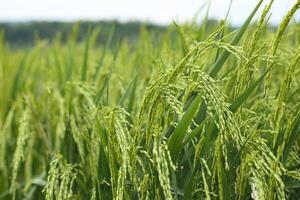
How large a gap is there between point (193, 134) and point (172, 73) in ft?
0.78

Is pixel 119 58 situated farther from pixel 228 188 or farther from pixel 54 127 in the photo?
pixel 228 188

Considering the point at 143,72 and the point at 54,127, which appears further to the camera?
the point at 143,72

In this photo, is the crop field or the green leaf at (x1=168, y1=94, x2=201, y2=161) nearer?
the crop field

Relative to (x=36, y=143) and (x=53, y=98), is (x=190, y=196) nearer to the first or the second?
(x=53, y=98)

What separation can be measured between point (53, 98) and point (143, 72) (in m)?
0.64

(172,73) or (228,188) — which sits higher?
(172,73)

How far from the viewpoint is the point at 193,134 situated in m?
1.47

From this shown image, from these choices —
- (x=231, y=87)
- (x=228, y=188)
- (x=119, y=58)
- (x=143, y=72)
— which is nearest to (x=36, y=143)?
(x=143, y=72)

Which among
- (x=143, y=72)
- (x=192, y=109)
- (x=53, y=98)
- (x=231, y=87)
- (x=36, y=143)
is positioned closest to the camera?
(x=192, y=109)

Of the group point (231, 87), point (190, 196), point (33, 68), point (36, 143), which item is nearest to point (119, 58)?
point (33, 68)

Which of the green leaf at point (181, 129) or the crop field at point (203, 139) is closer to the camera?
the crop field at point (203, 139)

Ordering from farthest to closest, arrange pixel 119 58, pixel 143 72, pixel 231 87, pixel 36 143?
pixel 119 58 → pixel 143 72 → pixel 36 143 → pixel 231 87

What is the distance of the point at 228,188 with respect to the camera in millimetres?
1409

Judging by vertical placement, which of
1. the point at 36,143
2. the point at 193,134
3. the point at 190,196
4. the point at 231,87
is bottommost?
the point at 36,143
